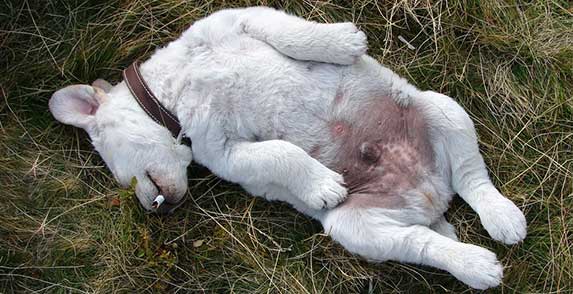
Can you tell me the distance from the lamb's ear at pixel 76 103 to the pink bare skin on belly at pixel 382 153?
1543mm

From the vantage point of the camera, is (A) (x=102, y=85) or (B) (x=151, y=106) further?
(A) (x=102, y=85)

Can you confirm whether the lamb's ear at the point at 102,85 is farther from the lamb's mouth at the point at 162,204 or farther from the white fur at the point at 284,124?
the lamb's mouth at the point at 162,204

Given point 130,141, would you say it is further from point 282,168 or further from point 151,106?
point 282,168

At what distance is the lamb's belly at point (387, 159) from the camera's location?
413 cm

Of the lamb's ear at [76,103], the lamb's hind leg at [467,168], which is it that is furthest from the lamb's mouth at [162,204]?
the lamb's hind leg at [467,168]

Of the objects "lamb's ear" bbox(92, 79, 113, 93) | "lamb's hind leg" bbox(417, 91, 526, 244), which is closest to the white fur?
"lamb's hind leg" bbox(417, 91, 526, 244)

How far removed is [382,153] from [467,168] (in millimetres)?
521

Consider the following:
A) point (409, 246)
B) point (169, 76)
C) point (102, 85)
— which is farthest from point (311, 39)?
point (102, 85)

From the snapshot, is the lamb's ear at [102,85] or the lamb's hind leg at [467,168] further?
the lamb's ear at [102,85]

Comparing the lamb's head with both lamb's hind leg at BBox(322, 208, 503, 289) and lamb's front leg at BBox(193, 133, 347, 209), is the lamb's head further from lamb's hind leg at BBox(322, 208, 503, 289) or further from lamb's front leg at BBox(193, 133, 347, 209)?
lamb's hind leg at BBox(322, 208, 503, 289)

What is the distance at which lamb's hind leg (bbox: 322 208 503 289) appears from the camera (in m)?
3.92

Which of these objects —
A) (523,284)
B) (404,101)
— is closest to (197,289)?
(404,101)

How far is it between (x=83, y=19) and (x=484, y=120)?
2.96 meters

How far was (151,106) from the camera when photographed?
4223 millimetres
